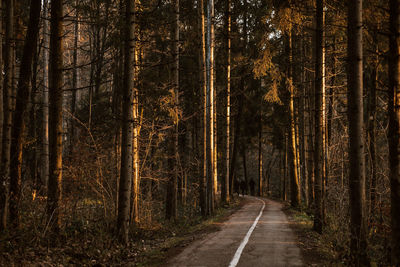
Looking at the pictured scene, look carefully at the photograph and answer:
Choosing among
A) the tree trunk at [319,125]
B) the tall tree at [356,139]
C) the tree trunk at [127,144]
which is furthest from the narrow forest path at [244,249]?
the tree trunk at [127,144]

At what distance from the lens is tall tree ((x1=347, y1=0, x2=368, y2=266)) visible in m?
7.22

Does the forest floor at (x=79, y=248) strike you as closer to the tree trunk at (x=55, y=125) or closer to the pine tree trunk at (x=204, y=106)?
the tree trunk at (x=55, y=125)

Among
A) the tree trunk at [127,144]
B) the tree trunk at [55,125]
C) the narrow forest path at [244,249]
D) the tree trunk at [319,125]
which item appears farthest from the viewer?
the tree trunk at [319,125]

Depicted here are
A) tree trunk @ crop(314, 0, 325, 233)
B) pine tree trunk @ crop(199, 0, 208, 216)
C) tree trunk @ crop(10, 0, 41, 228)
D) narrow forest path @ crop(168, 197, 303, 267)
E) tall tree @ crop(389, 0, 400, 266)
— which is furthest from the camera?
pine tree trunk @ crop(199, 0, 208, 216)

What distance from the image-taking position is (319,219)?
38.7 ft

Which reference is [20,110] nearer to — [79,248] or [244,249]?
[79,248]

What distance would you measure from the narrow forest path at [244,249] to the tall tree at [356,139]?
1367 mm

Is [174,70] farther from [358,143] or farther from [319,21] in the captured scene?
[358,143]

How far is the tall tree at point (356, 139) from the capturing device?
23.7 ft

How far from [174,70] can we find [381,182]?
30.9 feet

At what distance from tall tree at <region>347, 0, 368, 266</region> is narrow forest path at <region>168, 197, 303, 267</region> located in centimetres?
137

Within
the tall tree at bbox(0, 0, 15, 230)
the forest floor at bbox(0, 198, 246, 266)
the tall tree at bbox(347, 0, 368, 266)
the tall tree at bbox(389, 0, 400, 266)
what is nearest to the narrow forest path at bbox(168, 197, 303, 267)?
the forest floor at bbox(0, 198, 246, 266)

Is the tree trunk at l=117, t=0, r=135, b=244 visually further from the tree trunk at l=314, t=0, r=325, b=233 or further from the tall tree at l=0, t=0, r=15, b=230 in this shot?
the tree trunk at l=314, t=0, r=325, b=233

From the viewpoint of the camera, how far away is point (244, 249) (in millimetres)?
8945
